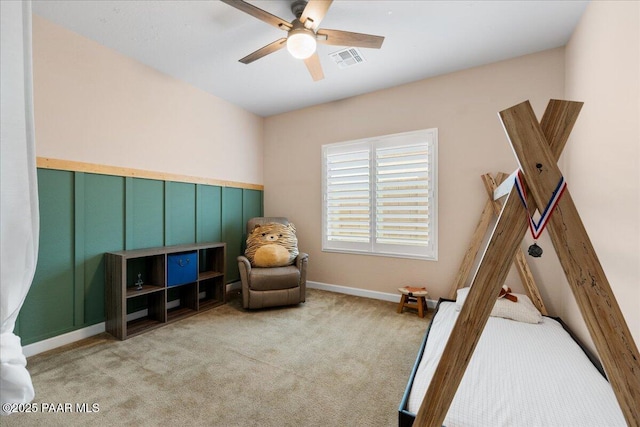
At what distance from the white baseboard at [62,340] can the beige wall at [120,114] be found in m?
1.55

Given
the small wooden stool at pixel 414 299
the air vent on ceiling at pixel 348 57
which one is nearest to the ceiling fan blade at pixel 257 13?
the air vent on ceiling at pixel 348 57

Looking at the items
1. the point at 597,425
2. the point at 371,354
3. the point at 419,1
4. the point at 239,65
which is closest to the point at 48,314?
the point at 371,354

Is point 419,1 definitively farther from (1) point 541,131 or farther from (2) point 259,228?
(2) point 259,228

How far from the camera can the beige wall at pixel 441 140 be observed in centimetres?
279

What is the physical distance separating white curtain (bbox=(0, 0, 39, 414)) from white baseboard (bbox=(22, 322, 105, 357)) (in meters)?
2.37

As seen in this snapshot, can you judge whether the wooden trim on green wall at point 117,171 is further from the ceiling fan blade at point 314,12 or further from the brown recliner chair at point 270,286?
the ceiling fan blade at point 314,12

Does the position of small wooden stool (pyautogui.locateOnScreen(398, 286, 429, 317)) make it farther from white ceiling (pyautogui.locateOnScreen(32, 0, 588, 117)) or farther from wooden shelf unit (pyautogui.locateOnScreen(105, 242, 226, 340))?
white ceiling (pyautogui.locateOnScreen(32, 0, 588, 117))

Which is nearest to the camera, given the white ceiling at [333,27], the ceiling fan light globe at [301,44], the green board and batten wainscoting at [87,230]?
the ceiling fan light globe at [301,44]

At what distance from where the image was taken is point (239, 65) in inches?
116

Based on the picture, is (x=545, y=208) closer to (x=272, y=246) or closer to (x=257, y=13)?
(x=257, y=13)

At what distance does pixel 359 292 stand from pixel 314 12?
3.11 metres

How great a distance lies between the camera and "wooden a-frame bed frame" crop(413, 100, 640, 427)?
71 cm

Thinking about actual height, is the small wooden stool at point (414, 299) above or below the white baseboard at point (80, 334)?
above

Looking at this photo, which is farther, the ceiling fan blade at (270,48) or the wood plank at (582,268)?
the ceiling fan blade at (270,48)
